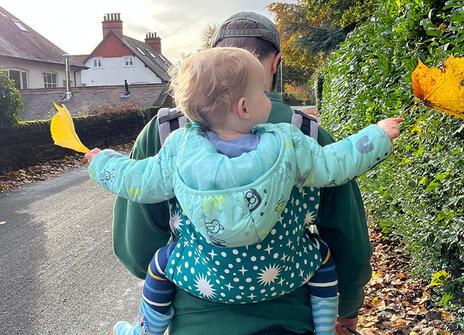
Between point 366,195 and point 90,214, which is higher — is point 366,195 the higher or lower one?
the higher one

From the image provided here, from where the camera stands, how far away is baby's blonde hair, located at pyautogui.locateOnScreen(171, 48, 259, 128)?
1.43 metres

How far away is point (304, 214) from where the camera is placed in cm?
159

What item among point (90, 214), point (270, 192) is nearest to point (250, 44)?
point (270, 192)

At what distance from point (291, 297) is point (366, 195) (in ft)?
14.0

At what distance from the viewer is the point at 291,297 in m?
1.62

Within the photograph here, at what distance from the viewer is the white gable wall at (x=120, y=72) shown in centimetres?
5006

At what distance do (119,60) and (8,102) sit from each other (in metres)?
39.7

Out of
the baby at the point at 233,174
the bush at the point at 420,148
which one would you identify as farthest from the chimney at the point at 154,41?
the baby at the point at 233,174

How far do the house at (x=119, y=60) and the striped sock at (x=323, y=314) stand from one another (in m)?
48.3

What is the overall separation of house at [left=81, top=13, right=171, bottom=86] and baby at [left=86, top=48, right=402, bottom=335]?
158ft

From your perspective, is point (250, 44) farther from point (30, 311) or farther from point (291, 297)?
point (30, 311)

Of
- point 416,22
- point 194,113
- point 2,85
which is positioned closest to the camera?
point 194,113

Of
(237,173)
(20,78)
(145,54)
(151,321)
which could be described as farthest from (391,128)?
(145,54)

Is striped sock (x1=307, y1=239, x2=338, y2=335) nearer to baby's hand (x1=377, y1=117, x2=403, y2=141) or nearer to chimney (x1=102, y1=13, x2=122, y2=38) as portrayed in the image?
baby's hand (x1=377, y1=117, x2=403, y2=141)
